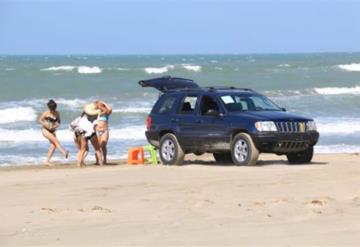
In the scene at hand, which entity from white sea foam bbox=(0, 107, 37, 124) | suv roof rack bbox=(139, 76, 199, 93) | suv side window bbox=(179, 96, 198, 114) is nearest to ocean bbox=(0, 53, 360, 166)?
white sea foam bbox=(0, 107, 37, 124)

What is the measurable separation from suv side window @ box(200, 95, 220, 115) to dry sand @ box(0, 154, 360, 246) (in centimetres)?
136

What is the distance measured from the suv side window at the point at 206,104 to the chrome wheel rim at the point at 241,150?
98 cm

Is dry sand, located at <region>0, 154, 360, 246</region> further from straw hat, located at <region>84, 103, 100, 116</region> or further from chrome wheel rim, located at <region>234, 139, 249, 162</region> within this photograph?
straw hat, located at <region>84, 103, 100, 116</region>

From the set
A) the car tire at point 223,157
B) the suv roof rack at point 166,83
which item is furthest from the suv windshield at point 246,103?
the suv roof rack at point 166,83

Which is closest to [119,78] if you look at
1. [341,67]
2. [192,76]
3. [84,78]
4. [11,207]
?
[84,78]

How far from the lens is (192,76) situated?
65.7 m

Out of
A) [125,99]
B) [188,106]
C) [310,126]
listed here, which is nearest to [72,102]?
[125,99]

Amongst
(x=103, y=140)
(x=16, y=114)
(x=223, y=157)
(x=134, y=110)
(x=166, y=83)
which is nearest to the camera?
(x=223, y=157)

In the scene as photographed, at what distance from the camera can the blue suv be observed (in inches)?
622

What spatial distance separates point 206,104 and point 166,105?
3.02 ft

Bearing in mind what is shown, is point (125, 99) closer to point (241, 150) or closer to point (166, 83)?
point (166, 83)

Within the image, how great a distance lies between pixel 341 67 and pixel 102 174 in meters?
70.6

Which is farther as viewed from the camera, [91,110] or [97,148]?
[97,148]

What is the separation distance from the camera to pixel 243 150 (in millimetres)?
15977
